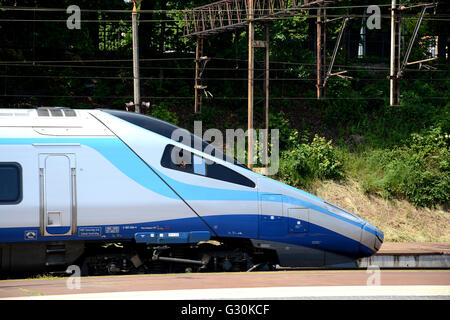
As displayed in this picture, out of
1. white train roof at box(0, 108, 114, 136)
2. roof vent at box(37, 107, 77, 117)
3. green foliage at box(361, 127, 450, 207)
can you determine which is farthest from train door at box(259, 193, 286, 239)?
green foliage at box(361, 127, 450, 207)

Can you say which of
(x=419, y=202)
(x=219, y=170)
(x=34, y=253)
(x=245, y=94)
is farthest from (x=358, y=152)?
(x=34, y=253)

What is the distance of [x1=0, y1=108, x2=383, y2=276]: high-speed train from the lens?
968 cm

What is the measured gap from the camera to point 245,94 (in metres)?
32.7

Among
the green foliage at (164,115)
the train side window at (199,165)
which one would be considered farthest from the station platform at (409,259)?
the green foliage at (164,115)

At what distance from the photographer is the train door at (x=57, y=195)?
380 inches

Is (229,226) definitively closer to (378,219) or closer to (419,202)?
(378,219)

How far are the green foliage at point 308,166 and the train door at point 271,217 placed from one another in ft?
47.5

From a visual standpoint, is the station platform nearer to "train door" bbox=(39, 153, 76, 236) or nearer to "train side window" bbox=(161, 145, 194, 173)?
"train side window" bbox=(161, 145, 194, 173)

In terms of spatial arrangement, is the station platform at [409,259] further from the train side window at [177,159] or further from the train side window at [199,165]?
the train side window at [177,159]

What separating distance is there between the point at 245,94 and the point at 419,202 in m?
12.3

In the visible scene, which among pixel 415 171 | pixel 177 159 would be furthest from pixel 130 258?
pixel 415 171

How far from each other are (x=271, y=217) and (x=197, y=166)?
1598mm

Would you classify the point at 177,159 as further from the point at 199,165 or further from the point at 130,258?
the point at 130,258

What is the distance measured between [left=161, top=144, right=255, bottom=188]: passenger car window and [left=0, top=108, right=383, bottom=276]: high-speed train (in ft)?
0.06
